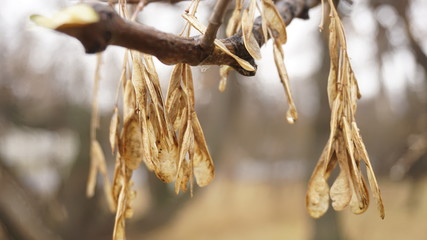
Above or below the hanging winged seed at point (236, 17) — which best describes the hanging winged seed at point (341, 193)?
below

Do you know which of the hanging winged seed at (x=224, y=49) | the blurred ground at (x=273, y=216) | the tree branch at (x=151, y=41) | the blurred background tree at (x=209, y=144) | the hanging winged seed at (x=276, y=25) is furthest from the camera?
the blurred ground at (x=273, y=216)

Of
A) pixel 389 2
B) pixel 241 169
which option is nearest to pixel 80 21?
pixel 389 2

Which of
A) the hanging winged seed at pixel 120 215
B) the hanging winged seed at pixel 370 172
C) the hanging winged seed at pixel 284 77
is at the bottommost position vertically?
the hanging winged seed at pixel 120 215

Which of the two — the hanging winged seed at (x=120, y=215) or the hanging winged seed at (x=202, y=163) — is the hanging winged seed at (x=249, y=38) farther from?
the hanging winged seed at (x=120, y=215)

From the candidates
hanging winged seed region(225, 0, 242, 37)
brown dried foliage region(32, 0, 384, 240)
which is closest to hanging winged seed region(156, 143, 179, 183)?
brown dried foliage region(32, 0, 384, 240)

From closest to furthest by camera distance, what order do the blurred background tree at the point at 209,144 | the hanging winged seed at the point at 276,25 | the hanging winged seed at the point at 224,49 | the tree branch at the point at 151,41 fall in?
the tree branch at the point at 151,41
the hanging winged seed at the point at 224,49
the hanging winged seed at the point at 276,25
the blurred background tree at the point at 209,144

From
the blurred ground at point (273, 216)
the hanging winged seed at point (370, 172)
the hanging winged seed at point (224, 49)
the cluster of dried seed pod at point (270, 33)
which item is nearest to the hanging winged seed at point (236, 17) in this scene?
the cluster of dried seed pod at point (270, 33)
